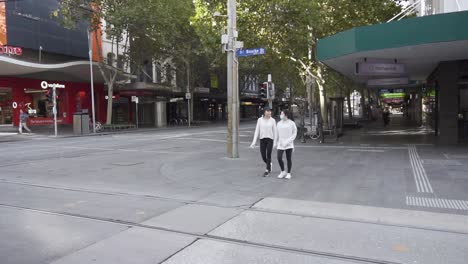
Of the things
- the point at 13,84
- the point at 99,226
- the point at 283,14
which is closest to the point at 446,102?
the point at 283,14

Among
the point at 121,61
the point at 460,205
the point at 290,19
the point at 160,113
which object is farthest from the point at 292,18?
the point at 160,113

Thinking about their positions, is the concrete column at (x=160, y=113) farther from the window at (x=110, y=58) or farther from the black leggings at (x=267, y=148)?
the black leggings at (x=267, y=148)

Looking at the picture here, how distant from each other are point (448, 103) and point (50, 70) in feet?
96.9

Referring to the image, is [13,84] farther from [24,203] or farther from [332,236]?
[332,236]

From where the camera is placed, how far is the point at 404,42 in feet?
44.7

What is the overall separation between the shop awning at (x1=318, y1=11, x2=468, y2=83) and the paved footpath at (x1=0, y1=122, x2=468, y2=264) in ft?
12.1

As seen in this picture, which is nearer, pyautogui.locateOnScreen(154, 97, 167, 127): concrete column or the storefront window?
the storefront window

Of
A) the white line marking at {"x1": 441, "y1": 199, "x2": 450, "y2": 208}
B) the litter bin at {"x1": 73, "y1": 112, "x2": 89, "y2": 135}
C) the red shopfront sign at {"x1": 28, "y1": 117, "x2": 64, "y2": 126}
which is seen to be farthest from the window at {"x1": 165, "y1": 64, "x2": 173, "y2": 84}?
the white line marking at {"x1": 441, "y1": 199, "x2": 450, "y2": 208}

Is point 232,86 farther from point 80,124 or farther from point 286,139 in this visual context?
point 80,124

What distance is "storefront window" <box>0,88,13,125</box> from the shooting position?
36156mm

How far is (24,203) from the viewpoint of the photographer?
7840 millimetres

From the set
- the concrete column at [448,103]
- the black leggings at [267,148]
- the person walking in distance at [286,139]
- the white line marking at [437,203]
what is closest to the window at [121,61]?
the concrete column at [448,103]

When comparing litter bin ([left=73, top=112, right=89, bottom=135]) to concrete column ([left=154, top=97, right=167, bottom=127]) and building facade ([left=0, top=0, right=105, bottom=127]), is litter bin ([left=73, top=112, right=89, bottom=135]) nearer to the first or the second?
building facade ([left=0, top=0, right=105, bottom=127])

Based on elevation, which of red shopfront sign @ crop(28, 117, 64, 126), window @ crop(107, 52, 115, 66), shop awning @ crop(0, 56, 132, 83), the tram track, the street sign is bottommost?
the tram track
